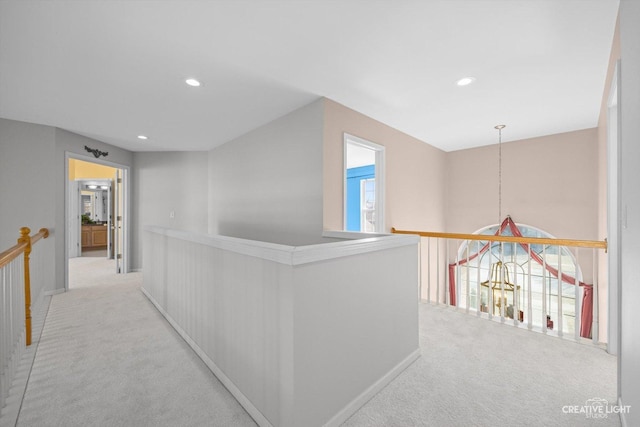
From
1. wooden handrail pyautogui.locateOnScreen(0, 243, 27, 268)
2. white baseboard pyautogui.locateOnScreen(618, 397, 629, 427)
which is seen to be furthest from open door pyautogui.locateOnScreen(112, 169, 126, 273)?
white baseboard pyautogui.locateOnScreen(618, 397, 629, 427)

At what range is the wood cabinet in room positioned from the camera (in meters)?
7.64

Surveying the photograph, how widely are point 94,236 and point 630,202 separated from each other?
10.5 meters

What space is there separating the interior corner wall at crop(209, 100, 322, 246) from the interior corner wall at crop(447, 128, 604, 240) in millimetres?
3654

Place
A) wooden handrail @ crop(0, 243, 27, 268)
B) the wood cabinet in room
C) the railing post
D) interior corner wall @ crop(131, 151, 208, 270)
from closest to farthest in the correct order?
wooden handrail @ crop(0, 243, 27, 268) → the railing post → interior corner wall @ crop(131, 151, 208, 270) → the wood cabinet in room

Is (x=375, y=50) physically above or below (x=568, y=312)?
above

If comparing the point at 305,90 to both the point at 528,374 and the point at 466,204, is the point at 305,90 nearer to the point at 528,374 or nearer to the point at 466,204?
the point at 528,374

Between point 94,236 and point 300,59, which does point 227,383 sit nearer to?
point 300,59

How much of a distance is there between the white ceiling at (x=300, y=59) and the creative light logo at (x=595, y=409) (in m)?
2.42

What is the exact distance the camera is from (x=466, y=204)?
5215 mm

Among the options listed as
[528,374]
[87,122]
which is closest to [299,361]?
[528,374]

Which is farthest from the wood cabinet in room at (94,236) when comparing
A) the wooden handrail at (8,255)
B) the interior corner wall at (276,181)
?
the wooden handrail at (8,255)

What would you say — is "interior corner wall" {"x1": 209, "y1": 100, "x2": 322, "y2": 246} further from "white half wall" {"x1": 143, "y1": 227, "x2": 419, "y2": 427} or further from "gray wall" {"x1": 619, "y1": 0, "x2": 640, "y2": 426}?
"gray wall" {"x1": 619, "y1": 0, "x2": 640, "y2": 426}

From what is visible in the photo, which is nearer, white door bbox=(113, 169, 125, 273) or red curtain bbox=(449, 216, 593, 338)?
red curtain bbox=(449, 216, 593, 338)

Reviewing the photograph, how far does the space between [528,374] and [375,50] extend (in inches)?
105
